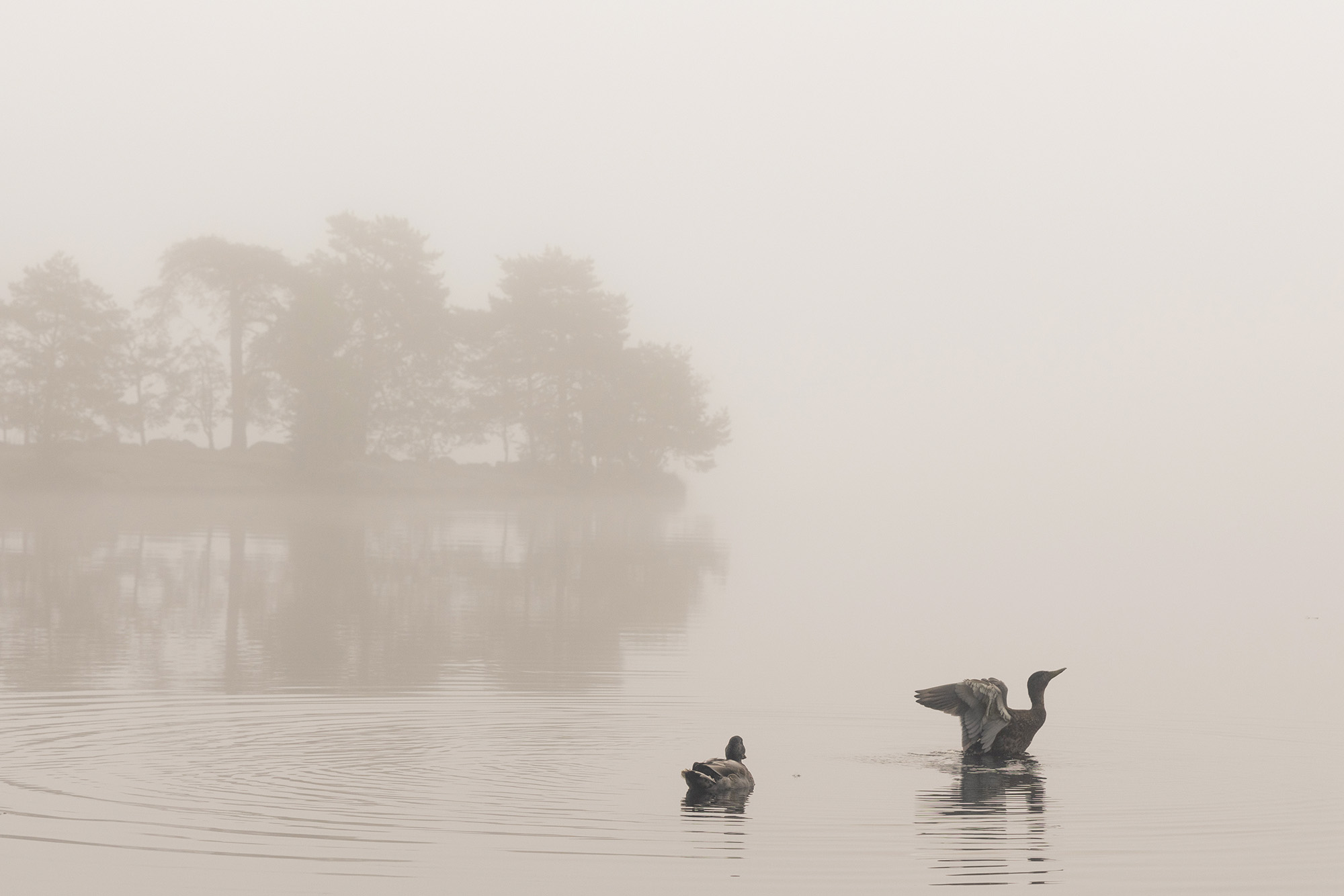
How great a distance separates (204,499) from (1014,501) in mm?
38987

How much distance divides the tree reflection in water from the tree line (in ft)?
83.7

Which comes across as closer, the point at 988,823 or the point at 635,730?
the point at 988,823

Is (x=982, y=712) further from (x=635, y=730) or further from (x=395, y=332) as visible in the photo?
(x=395, y=332)

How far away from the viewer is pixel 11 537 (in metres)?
39.2

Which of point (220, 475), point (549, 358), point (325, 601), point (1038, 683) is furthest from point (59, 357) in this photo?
point (1038, 683)

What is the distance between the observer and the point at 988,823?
10.5 m

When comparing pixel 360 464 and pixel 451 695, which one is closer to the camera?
pixel 451 695

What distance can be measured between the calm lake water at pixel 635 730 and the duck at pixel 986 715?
0.82 ft

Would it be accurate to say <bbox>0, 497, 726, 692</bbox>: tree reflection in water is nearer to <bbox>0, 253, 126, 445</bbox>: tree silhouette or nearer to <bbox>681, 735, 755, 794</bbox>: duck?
<bbox>681, 735, 755, 794</bbox>: duck

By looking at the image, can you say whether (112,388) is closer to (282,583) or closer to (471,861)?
(282,583)

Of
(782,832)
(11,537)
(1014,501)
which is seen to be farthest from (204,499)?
(782,832)

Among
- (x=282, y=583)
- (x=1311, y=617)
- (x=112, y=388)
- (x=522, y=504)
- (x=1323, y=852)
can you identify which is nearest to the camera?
(x=1323, y=852)

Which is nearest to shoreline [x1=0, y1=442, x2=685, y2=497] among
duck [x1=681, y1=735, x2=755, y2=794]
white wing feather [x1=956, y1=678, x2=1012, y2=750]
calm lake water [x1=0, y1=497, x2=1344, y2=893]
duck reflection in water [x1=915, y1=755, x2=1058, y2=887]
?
calm lake water [x1=0, y1=497, x2=1344, y2=893]

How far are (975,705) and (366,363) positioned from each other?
74779 mm
